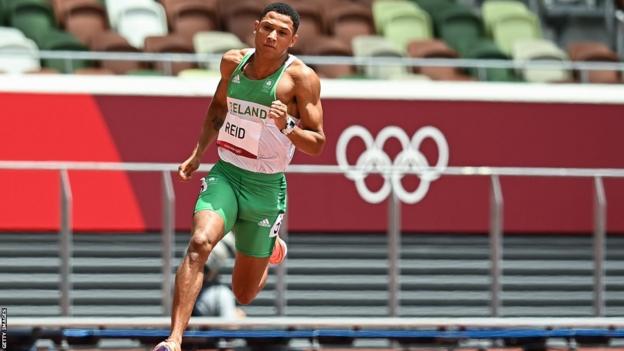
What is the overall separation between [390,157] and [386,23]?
3340 mm

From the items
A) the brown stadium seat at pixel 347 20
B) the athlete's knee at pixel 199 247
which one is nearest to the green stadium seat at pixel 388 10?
the brown stadium seat at pixel 347 20

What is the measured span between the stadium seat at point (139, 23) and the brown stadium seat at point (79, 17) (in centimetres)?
24

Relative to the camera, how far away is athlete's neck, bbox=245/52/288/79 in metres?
9.77

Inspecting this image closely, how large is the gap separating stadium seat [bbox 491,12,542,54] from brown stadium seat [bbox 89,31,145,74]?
4590 mm

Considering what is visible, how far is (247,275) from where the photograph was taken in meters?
10.5

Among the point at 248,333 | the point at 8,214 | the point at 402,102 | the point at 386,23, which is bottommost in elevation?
the point at 248,333

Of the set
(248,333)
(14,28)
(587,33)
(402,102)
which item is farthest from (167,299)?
(587,33)

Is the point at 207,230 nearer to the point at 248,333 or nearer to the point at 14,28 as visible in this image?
the point at 248,333

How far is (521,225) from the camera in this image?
16.0m

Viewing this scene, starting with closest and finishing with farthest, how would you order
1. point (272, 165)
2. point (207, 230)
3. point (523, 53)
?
point (207, 230)
point (272, 165)
point (523, 53)

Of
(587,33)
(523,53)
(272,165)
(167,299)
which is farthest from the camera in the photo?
(587,33)

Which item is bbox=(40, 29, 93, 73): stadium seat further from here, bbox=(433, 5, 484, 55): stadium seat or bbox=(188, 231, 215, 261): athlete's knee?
bbox=(188, 231, 215, 261): athlete's knee

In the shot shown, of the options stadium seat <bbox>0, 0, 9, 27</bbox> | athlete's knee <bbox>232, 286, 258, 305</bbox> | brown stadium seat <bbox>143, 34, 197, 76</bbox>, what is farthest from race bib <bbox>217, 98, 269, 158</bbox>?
stadium seat <bbox>0, 0, 9, 27</bbox>

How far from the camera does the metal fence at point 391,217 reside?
13.8 meters
